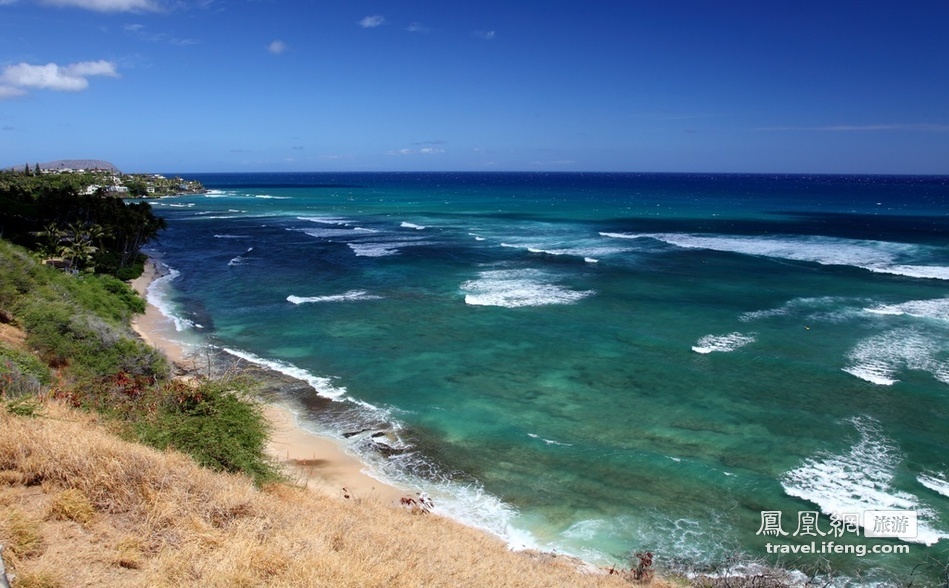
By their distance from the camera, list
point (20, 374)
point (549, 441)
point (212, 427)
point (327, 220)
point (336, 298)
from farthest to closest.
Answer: point (327, 220), point (336, 298), point (549, 441), point (20, 374), point (212, 427)

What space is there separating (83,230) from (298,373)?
29308 mm

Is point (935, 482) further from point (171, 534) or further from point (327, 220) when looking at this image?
point (327, 220)

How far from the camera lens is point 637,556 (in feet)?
47.9

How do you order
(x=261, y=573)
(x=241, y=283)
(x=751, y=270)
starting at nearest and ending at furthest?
(x=261, y=573) < (x=241, y=283) < (x=751, y=270)

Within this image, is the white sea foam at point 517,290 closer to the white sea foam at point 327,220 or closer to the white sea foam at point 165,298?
the white sea foam at point 165,298

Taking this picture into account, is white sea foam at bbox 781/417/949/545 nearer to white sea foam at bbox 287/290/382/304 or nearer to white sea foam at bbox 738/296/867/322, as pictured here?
white sea foam at bbox 738/296/867/322

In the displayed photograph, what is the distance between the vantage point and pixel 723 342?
30859 millimetres

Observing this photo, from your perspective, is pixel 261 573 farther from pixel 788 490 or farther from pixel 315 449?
pixel 788 490

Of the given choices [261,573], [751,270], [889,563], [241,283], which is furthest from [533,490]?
[751,270]

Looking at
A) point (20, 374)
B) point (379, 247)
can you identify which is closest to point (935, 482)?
point (20, 374)

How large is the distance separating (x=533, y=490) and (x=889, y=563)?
944 cm

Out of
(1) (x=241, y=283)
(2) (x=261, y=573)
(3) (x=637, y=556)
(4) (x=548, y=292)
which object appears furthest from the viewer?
(1) (x=241, y=283)

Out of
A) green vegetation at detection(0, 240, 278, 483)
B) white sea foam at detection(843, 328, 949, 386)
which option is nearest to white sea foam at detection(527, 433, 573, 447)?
green vegetation at detection(0, 240, 278, 483)

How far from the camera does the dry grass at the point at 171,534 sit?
8.40 metres
